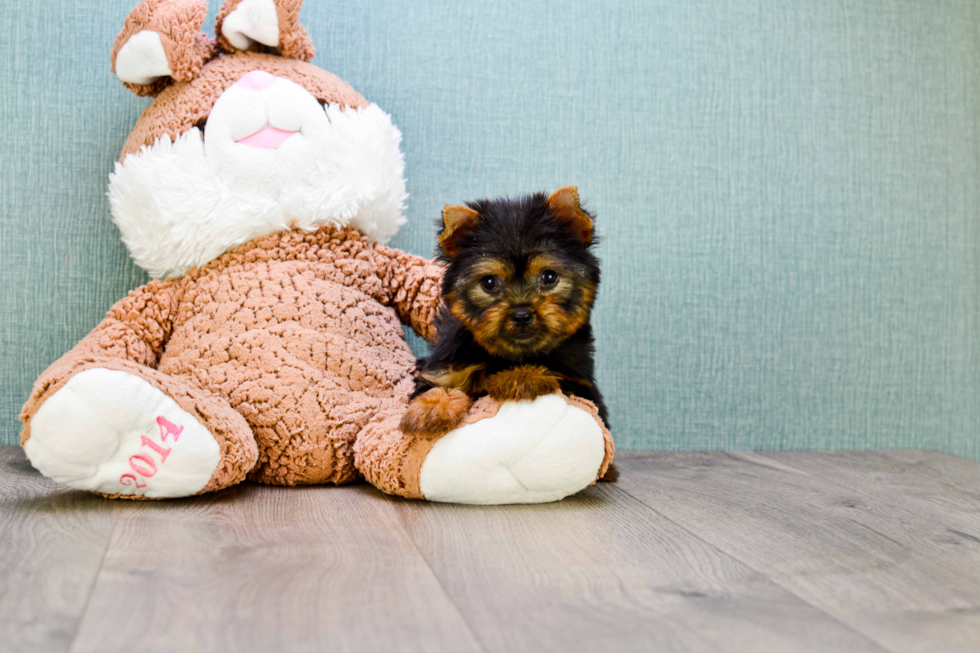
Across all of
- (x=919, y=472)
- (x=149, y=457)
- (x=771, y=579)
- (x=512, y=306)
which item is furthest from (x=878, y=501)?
(x=149, y=457)

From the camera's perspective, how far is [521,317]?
1363 millimetres

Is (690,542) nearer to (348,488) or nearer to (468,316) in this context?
(468,316)

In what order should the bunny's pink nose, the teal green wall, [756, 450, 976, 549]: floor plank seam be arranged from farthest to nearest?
the teal green wall
the bunny's pink nose
[756, 450, 976, 549]: floor plank seam

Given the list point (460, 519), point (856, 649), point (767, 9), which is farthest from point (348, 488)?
point (767, 9)

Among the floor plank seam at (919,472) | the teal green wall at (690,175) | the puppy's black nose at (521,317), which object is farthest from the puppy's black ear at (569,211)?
the floor plank seam at (919,472)

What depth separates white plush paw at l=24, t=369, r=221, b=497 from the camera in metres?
1.31

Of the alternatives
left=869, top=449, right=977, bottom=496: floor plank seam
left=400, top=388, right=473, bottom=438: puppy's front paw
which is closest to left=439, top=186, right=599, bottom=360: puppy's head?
left=400, top=388, right=473, bottom=438: puppy's front paw

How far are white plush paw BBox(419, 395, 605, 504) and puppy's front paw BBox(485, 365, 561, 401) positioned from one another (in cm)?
1

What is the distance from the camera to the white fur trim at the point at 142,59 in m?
1.71

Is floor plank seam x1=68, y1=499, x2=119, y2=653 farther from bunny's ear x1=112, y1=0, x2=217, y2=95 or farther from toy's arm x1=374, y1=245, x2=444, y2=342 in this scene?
bunny's ear x1=112, y1=0, x2=217, y2=95

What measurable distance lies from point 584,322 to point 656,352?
0.84 meters

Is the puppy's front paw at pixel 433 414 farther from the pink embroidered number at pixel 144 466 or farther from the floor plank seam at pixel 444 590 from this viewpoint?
the pink embroidered number at pixel 144 466

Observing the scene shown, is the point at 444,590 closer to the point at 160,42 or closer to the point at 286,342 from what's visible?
the point at 286,342

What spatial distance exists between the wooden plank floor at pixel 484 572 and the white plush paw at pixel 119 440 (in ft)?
0.19
